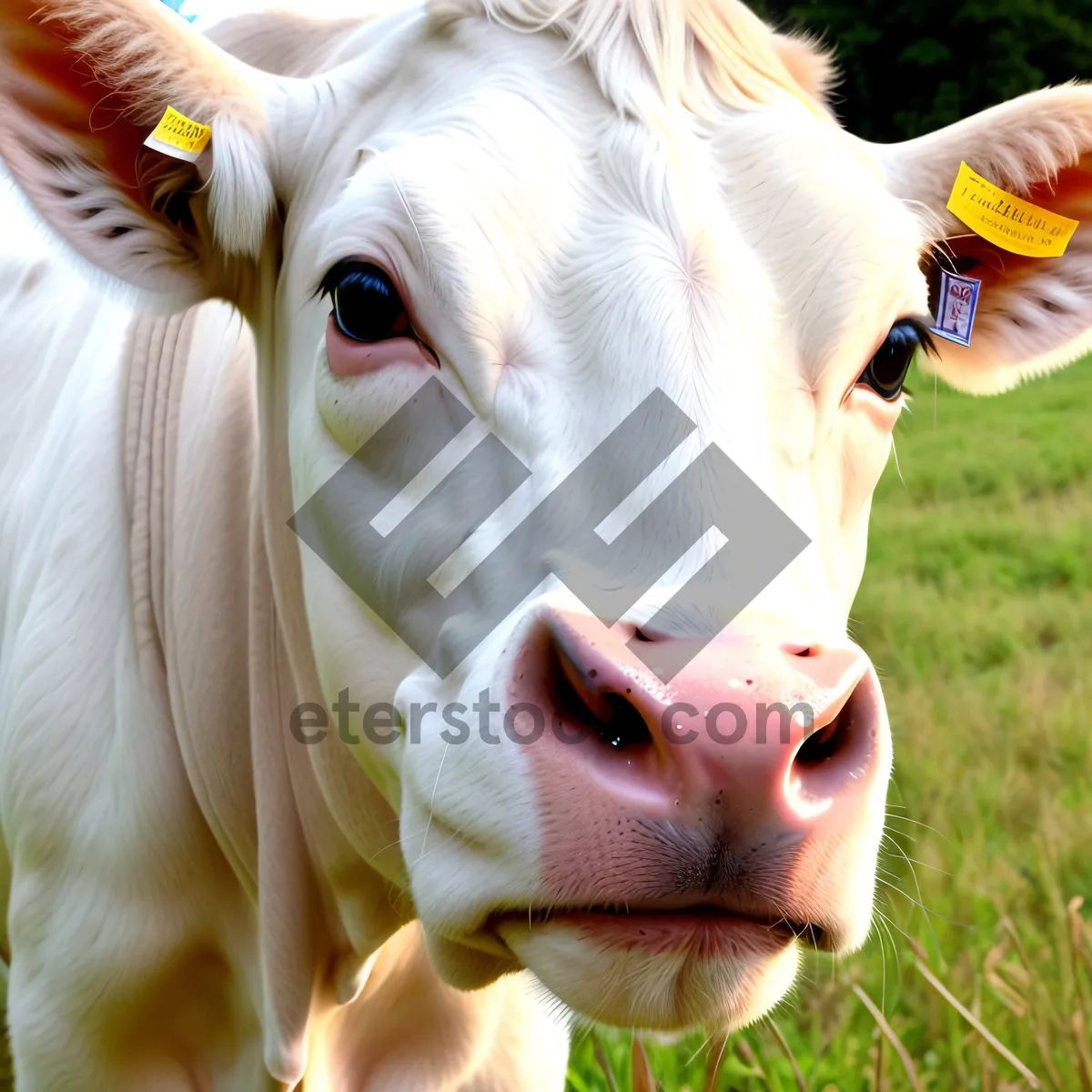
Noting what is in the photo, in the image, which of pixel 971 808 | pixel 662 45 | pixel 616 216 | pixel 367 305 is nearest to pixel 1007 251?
pixel 662 45

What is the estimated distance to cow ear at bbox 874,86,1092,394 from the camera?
2191mm

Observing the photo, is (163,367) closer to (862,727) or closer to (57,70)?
(57,70)

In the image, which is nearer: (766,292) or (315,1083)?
(766,292)

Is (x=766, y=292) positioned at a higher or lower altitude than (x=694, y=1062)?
higher

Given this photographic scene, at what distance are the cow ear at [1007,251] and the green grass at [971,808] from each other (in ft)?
1.28

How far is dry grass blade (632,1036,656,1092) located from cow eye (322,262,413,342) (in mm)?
1470

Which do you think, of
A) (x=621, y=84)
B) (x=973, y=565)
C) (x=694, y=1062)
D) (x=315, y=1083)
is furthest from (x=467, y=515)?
(x=973, y=565)

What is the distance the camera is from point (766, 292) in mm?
1639

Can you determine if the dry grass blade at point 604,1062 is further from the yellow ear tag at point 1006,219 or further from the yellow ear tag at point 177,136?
the yellow ear tag at point 177,136

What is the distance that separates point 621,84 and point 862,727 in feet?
3.04

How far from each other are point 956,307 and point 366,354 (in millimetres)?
1146

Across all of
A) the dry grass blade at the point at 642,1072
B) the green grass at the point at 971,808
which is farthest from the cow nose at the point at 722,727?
the dry grass blade at the point at 642,1072
